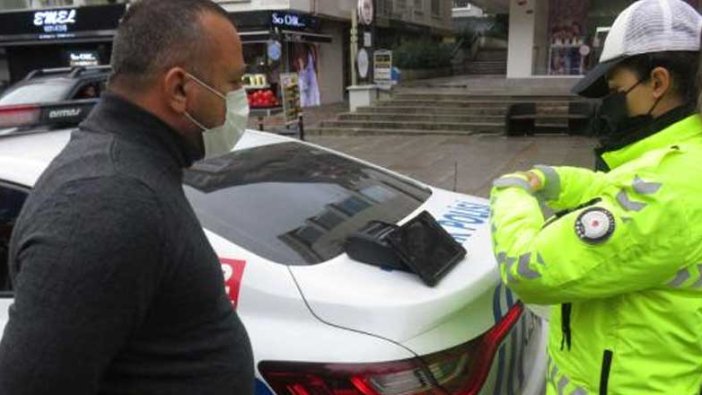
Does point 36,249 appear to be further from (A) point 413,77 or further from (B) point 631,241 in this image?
(A) point 413,77

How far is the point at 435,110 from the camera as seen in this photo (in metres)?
15.3

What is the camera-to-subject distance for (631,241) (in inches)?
50.8

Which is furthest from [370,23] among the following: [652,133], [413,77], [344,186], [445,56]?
[652,133]

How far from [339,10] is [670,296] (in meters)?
24.0

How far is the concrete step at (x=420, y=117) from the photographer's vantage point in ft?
47.9

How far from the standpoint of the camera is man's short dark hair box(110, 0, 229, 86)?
3.75 ft

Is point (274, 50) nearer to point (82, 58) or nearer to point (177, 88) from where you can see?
point (82, 58)

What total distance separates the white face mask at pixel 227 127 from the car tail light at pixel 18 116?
4.49ft

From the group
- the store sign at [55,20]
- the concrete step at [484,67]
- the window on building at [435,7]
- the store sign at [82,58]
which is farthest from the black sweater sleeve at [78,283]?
the window on building at [435,7]

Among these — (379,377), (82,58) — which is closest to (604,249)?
(379,377)

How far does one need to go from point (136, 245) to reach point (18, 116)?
5.90 ft

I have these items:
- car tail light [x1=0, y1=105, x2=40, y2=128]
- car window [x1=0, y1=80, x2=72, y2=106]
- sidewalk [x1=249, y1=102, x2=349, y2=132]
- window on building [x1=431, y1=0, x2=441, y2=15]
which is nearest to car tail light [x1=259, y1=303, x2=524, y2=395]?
car tail light [x1=0, y1=105, x2=40, y2=128]

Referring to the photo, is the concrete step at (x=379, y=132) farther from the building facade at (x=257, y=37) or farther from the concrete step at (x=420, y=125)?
the building facade at (x=257, y=37)

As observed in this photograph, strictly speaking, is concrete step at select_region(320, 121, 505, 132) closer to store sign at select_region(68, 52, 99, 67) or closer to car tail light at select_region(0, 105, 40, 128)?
store sign at select_region(68, 52, 99, 67)
